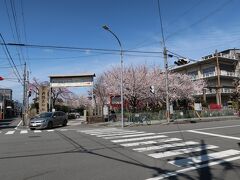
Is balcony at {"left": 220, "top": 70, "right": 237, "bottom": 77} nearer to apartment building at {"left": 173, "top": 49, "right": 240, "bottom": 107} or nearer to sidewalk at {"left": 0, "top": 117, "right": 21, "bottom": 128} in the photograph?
apartment building at {"left": 173, "top": 49, "right": 240, "bottom": 107}

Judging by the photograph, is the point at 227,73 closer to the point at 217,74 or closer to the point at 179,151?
the point at 217,74

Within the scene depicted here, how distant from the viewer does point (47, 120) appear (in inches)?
1018

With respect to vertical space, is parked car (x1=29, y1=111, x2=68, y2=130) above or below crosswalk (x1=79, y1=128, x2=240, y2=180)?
above

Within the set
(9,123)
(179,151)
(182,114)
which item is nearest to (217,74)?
(182,114)

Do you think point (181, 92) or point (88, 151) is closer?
point (88, 151)

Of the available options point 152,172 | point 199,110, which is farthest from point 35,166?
point 199,110

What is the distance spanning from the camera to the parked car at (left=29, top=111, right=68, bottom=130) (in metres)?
25.2

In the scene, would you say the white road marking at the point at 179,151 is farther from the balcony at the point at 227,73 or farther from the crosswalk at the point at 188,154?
the balcony at the point at 227,73

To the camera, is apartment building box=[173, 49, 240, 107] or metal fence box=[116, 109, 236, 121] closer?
metal fence box=[116, 109, 236, 121]

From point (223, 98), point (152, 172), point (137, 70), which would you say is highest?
point (137, 70)

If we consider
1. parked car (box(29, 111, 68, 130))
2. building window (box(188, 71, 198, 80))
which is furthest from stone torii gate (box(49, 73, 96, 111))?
building window (box(188, 71, 198, 80))

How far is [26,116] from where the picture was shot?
112 ft

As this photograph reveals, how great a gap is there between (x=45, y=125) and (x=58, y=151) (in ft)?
50.3

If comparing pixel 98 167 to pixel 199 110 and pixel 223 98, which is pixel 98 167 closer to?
pixel 199 110
